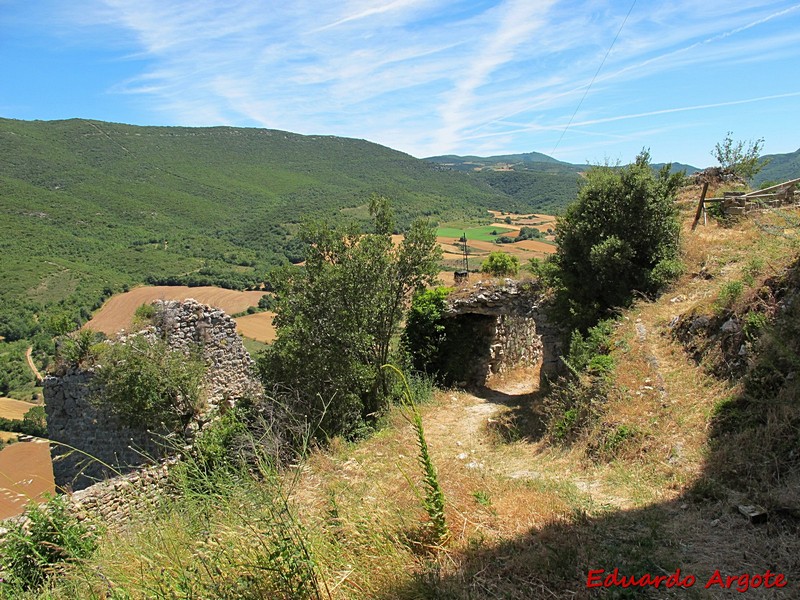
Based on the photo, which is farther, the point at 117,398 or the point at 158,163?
the point at 158,163

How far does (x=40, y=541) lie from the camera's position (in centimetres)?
506

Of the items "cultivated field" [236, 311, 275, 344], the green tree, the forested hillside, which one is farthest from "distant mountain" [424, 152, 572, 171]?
the green tree

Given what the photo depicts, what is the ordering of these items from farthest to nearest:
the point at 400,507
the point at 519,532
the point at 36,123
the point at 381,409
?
the point at 36,123 < the point at 381,409 < the point at 400,507 < the point at 519,532

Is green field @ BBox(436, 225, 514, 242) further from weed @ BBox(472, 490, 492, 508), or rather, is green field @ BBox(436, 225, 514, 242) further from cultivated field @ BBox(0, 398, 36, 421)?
weed @ BBox(472, 490, 492, 508)

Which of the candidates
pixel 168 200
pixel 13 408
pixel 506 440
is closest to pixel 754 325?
pixel 506 440

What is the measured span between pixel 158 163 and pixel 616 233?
265 feet

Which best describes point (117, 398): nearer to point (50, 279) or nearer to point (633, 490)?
point (633, 490)

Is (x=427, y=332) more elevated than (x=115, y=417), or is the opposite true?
(x=427, y=332)

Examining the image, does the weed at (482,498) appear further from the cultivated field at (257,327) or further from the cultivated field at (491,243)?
the cultivated field at (491,243)

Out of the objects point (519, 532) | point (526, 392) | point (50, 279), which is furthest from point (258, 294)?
point (519, 532)

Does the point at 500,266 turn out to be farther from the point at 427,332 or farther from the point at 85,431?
the point at 85,431

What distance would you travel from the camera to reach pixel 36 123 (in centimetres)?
8162

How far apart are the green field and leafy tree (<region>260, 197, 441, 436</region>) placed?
3079cm

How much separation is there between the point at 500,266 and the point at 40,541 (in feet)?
41.4
